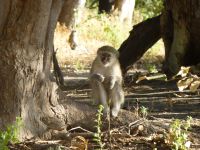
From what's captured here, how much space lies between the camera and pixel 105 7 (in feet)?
69.1

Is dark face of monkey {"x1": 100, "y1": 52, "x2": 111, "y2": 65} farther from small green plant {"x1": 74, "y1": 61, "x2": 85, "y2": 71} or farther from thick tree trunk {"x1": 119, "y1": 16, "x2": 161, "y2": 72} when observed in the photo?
small green plant {"x1": 74, "y1": 61, "x2": 85, "y2": 71}

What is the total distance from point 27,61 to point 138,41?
4770mm

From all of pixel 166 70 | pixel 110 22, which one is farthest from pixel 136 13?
pixel 166 70

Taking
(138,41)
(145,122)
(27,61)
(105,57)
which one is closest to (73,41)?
(138,41)

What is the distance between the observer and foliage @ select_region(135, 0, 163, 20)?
2244 cm

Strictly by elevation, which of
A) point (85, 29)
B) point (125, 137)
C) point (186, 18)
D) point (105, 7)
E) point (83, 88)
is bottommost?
point (125, 137)

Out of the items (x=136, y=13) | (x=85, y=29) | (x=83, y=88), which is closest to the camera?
(x=83, y=88)

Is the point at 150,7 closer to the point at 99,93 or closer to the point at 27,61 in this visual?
the point at 99,93

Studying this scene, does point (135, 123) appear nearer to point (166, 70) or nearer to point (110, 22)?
point (166, 70)

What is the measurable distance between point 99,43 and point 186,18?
6157 millimetres

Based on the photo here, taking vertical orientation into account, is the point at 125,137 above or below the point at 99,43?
below

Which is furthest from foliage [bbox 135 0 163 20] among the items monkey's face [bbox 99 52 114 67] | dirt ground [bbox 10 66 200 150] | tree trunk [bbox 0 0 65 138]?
tree trunk [bbox 0 0 65 138]

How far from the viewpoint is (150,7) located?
23906mm

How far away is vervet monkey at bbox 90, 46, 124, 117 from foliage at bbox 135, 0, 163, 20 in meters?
15.4
